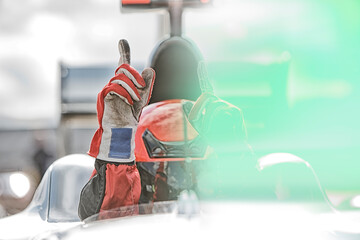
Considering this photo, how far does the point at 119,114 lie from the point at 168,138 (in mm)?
195

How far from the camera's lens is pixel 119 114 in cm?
161

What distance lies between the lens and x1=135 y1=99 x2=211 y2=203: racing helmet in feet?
5.41

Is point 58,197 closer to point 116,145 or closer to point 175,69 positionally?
point 116,145

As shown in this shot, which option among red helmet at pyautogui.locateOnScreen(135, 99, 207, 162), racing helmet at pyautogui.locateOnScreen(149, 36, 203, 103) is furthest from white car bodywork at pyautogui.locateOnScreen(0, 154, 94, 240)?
racing helmet at pyautogui.locateOnScreen(149, 36, 203, 103)

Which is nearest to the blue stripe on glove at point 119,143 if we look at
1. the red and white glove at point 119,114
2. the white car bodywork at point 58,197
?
the red and white glove at point 119,114

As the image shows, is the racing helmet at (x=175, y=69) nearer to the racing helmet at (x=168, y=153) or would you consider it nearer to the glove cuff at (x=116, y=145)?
the racing helmet at (x=168, y=153)

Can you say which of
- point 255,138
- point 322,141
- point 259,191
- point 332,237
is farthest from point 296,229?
point 322,141

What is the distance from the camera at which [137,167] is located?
5.59 feet

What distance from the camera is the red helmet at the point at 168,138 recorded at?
5.50 ft

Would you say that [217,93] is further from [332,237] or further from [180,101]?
[332,237]

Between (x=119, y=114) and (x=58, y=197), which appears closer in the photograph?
(x=119, y=114)

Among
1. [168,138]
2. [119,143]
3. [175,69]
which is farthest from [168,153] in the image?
[175,69]

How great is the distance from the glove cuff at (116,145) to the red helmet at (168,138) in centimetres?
9

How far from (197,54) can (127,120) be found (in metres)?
0.45
